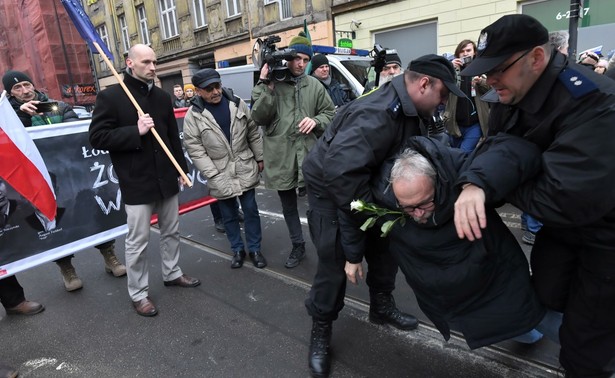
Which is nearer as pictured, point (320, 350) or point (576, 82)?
point (576, 82)

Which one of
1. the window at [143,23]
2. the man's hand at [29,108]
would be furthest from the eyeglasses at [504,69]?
→ the window at [143,23]

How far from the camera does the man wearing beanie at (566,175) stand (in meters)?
1.31

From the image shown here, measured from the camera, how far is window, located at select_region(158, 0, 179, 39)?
19797 millimetres

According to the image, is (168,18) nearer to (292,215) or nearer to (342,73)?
(342,73)

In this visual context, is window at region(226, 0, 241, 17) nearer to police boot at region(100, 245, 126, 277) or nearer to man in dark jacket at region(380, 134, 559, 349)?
police boot at region(100, 245, 126, 277)

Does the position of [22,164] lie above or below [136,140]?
below

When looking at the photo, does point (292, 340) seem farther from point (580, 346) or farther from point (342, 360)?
point (580, 346)

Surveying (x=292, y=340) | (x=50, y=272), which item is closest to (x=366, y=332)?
(x=292, y=340)

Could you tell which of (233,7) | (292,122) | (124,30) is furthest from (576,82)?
(124,30)

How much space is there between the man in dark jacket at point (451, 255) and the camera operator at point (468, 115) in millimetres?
2488

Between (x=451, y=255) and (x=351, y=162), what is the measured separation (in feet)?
2.02

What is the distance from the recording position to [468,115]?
160 inches

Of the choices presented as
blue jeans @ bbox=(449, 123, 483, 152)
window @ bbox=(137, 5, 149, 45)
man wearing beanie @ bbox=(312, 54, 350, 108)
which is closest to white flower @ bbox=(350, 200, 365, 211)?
blue jeans @ bbox=(449, 123, 483, 152)

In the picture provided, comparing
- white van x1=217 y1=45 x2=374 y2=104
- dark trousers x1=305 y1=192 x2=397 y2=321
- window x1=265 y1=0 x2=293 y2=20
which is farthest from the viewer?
window x1=265 y1=0 x2=293 y2=20
